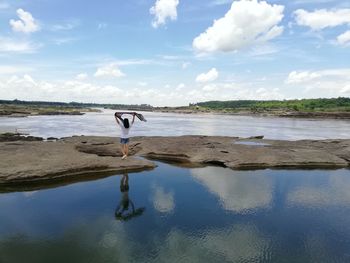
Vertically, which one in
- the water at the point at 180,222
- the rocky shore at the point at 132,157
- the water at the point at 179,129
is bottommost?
the water at the point at 179,129

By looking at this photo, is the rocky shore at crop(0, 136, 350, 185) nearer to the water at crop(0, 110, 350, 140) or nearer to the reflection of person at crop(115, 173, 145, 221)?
the reflection of person at crop(115, 173, 145, 221)

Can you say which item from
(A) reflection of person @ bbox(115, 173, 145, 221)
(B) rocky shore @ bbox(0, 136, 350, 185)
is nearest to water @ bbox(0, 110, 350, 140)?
(B) rocky shore @ bbox(0, 136, 350, 185)

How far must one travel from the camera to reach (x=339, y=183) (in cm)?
1544

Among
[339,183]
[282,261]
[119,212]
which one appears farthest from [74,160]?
[339,183]

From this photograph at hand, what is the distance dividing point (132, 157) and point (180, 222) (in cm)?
881

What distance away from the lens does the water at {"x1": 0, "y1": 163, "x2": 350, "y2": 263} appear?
27.6 feet

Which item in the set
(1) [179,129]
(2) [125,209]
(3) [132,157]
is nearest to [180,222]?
(2) [125,209]

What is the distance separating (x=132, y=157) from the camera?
1864 centimetres

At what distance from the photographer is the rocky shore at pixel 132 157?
1505 centimetres

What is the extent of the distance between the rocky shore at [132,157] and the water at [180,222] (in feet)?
4.75

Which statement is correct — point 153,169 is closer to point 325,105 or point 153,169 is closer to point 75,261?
point 75,261

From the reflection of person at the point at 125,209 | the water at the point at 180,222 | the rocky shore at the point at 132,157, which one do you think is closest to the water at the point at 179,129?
the rocky shore at the point at 132,157

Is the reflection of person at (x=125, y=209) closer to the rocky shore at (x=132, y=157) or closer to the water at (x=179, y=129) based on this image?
the rocky shore at (x=132, y=157)

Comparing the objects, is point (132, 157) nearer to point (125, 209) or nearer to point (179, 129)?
point (125, 209)
